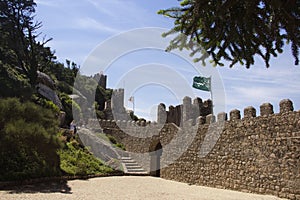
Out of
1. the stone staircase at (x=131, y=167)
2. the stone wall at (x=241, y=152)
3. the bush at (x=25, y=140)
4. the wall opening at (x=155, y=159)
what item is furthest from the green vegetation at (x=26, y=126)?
the stone wall at (x=241, y=152)

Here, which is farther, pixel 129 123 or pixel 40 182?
pixel 129 123

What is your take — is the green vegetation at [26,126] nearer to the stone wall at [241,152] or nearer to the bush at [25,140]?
the bush at [25,140]

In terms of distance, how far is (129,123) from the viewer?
67.4 ft

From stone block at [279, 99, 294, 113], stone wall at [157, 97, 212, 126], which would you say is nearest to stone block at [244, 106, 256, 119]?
stone block at [279, 99, 294, 113]

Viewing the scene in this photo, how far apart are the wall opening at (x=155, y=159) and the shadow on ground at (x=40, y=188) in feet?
22.6

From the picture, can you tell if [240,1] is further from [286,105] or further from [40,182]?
[40,182]

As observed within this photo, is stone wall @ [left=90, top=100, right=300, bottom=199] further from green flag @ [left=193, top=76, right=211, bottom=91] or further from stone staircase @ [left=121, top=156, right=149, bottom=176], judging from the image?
green flag @ [left=193, top=76, right=211, bottom=91]

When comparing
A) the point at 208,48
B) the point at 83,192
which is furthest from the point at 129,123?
the point at 208,48

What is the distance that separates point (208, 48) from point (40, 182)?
291 inches

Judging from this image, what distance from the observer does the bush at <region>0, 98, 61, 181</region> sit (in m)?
7.99

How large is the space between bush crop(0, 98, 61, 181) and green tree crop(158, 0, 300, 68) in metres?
5.58

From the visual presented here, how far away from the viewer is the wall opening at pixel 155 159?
1540 centimetres

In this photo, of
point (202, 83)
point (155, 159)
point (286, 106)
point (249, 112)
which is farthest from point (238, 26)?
point (155, 159)

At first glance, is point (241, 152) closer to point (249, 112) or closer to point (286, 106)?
point (249, 112)
